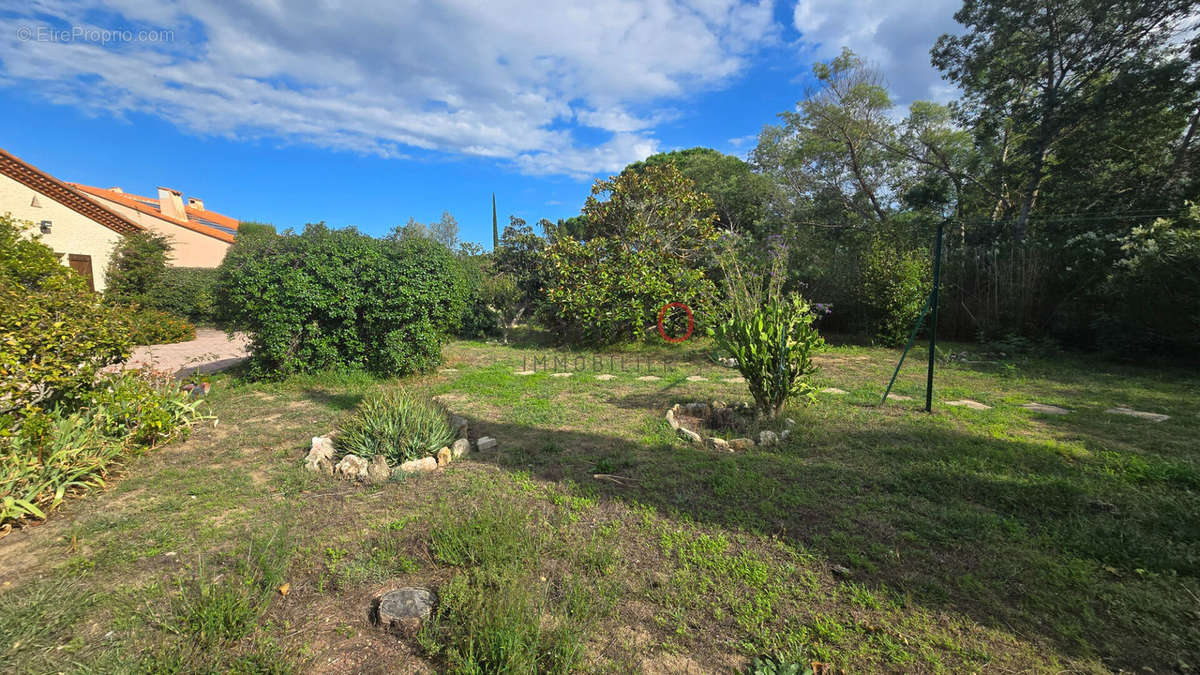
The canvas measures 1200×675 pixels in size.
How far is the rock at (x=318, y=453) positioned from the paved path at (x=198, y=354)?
384 cm

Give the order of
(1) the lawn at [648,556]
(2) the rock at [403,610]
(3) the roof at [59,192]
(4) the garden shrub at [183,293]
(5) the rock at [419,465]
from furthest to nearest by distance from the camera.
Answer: (4) the garden shrub at [183,293], (3) the roof at [59,192], (5) the rock at [419,465], (2) the rock at [403,610], (1) the lawn at [648,556]

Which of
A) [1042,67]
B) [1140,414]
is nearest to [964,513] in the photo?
[1140,414]

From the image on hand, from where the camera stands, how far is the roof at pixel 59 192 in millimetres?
12195

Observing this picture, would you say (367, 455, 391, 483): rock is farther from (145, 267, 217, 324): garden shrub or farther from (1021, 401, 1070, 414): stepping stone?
(145, 267, 217, 324): garden shrub

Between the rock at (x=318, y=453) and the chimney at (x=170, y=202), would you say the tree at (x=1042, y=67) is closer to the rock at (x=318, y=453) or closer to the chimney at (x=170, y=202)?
the rock at (x=318, y=453)

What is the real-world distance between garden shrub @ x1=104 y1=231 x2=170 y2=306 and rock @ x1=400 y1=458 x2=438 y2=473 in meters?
15.6

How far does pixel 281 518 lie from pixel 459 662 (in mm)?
1735

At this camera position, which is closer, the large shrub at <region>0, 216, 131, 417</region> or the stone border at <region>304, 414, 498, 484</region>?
the large shrub at <region>0, 216, 131, 417</region>

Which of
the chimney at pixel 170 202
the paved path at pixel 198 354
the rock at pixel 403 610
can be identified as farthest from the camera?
the chimney at pixel 170 202

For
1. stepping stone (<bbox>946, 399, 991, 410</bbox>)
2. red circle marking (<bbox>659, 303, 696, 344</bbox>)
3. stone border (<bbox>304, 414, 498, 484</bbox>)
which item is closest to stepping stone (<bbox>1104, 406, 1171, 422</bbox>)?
stepping stone (<bbox>946, 399, 991, 410</bbox>)

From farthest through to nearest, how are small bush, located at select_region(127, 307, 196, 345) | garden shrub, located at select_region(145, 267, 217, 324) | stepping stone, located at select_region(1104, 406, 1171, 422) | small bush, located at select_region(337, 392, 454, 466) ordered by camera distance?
1. garden shrub, located at select_region(145, 267, 217, 324)
2. stepping stone, located at select_region(1104, 406, 1171, 422)
3. small bush, located at select_region(127, 307, 196, 345)
4. small bush, located at select_region(337, 392, 454, 466)

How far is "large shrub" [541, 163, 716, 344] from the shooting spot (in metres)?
8.90

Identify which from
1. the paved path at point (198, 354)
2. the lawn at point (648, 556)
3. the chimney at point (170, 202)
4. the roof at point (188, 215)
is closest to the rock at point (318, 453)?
the lawn at point (648, 556)

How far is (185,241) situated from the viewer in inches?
894
